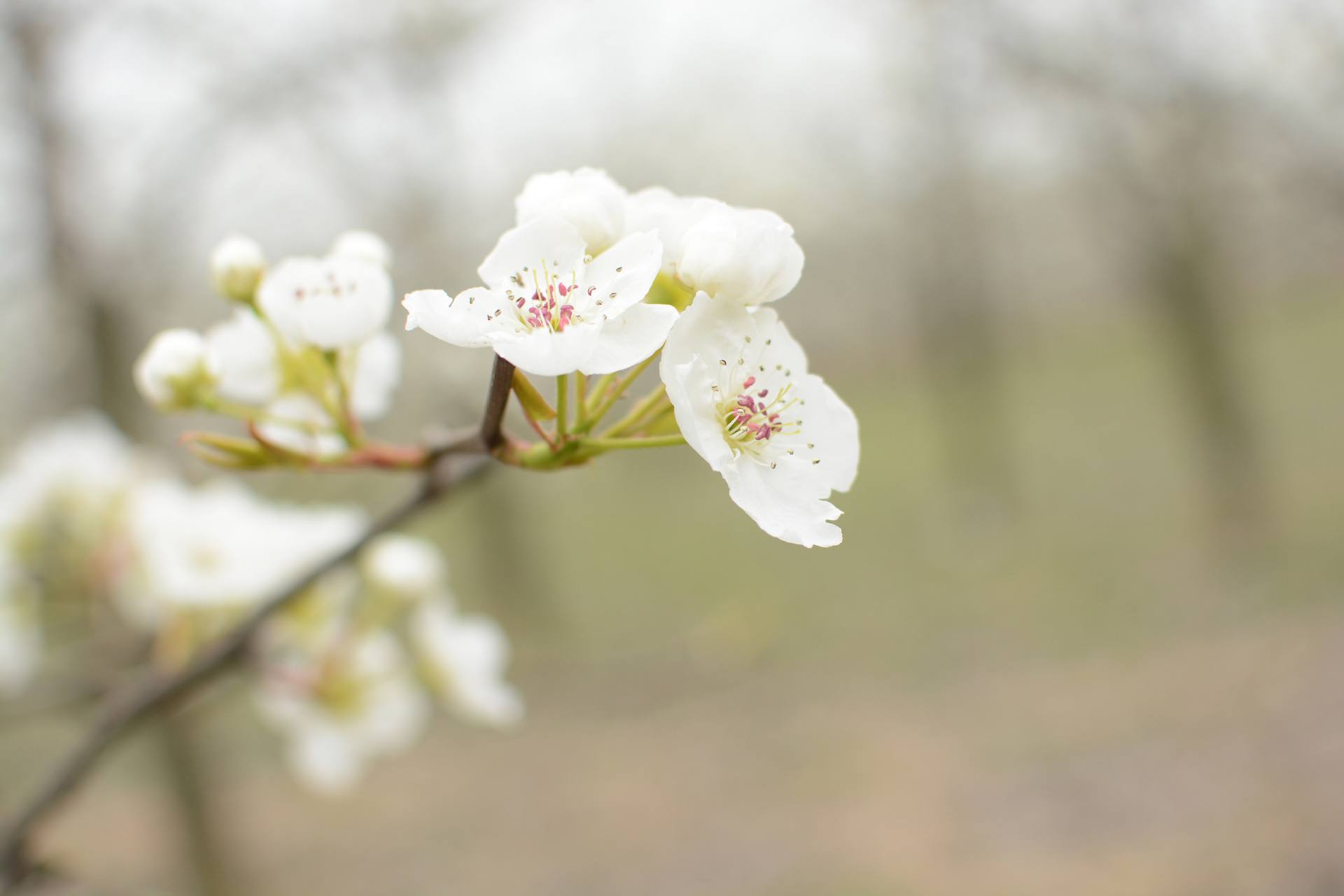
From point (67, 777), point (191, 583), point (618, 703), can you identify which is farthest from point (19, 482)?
point (618, 703)

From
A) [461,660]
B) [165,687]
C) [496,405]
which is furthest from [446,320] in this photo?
[461,660]

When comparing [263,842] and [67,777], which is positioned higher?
[67,777]

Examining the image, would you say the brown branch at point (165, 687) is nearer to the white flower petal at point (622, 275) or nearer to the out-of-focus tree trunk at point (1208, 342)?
the white flower petal at point (622, 275)

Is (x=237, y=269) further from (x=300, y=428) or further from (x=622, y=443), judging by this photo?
(x=622, y=443)

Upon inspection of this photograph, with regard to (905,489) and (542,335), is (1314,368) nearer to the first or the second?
(905,489)

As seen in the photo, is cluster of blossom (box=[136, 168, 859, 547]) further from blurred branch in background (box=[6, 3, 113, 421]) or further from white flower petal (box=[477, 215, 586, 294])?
blurred branch in background (box=[6, 3, 113, 421])
